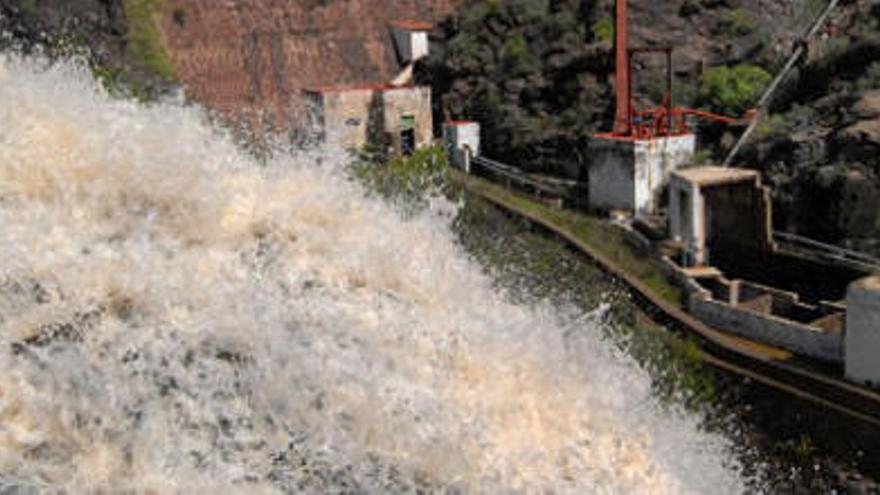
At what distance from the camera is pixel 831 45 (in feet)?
45.0

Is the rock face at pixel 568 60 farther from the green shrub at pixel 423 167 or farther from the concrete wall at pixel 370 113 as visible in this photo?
the green shrub at pixel 423 167

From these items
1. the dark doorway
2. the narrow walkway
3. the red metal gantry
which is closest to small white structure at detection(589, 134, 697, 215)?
the red metal gantry

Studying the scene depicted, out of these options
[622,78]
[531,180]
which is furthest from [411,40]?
[622,78]

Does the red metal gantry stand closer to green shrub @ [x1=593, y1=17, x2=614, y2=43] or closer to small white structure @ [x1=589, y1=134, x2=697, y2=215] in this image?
small white structure @ [x1=589, y1=134, x2=697, y2=215]

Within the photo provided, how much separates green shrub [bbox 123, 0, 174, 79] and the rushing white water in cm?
1230

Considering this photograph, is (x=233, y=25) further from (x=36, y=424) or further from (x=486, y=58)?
(x=36, y=424)

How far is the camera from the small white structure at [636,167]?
12992 millimetres

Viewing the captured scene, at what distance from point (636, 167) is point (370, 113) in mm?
6443

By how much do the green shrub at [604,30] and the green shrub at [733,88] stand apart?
251cm

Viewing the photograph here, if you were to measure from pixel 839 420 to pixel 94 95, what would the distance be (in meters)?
7.33

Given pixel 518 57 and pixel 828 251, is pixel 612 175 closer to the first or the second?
pixel 828 251

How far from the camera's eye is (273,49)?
19.2 meters

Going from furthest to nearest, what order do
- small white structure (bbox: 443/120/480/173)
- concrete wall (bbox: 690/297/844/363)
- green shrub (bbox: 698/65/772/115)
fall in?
small white structure (bbox: 443/120/480/173) → green shrub (bbox: 698/65/772/115) → concrete wall (bbox: 690/297/844/363)

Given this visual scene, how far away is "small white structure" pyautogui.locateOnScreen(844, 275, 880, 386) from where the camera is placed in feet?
26.9
